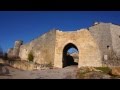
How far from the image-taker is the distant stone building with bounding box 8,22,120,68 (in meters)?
14.3

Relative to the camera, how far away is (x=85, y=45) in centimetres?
1483

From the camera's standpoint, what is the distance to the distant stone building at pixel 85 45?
14.3 m

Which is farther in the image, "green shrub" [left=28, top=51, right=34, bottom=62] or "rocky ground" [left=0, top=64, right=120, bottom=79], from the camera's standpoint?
"green shrub" [left=28, top=51, right=34, bottom=62]

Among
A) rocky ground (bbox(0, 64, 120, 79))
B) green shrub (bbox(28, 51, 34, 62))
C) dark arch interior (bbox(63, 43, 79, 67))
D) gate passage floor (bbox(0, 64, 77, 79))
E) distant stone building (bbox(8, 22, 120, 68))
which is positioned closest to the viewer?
gate passage floor (bbox(0, 64, 77, 79))

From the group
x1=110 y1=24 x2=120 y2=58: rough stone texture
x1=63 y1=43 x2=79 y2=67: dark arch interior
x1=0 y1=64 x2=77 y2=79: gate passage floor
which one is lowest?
x1=0 y1=64 x2=77 y2=79: gate passage floor

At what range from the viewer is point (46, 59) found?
50.2 ft

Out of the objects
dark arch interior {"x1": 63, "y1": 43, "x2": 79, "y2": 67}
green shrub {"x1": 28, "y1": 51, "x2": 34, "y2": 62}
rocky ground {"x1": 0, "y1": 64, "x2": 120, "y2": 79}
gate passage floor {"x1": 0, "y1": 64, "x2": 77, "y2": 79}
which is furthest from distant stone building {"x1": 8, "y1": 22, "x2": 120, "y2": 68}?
gate passage floor {"x1": 0, "y1": 64, "x2": 77, "y2": 79}

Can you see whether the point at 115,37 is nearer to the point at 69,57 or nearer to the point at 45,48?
the point at 69,57

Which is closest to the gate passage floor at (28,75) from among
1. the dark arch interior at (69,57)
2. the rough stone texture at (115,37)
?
the rough stone texture at (115,37)

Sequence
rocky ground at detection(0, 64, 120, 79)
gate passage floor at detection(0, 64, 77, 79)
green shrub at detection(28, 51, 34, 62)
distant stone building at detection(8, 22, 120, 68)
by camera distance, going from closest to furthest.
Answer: gate passage floor at detection(0, 64, 77, 79)
rocky ground at detection(0, 64, 120, 79)
distant stone building at detection(8, 22, 120, 68)
green shrub at detection(28, 51, 34, 62)

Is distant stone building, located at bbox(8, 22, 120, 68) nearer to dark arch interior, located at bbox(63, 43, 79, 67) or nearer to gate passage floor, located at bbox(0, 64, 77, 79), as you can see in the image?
dark arch interior, located at bbox(63, 43, 79, 67)

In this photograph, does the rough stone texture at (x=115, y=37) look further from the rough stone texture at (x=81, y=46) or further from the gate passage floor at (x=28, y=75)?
the gate passage floor at (x=28, y=75)

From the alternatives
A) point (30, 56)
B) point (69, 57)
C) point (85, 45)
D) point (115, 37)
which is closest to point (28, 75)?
point (85, 45)
